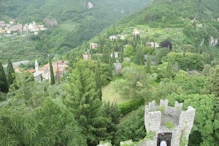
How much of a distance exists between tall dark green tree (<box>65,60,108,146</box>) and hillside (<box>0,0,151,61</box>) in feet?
239

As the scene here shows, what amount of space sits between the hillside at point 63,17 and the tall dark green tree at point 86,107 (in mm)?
72776

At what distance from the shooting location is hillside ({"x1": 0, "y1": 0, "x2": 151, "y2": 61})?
10244cm

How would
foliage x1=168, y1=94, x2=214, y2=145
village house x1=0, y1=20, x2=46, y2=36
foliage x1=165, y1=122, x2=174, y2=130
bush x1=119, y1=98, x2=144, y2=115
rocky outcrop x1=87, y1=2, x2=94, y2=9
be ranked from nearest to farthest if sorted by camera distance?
foliage x1=165, y1=122, x2=174, y2=130 → foliage x1=168, y1=94, x2=214, y2=145 → bush x1=119, y1=98, x2=144, y2=115 → village house x1=0, y1=20, x2=46, y2=36 → rocky outcrop x1=87, y1=2, x2=94, y2=9

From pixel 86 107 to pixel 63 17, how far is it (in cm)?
13452

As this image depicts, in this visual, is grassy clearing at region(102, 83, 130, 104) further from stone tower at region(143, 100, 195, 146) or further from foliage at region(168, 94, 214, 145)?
stone tower at region(143, 100, 195, 146)

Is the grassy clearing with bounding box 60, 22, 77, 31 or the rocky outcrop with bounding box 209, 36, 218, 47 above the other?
the grassy clearing with bounding box 60, 22, 77, 31

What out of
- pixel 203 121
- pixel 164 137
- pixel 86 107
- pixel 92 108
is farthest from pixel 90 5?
pixel 164 137

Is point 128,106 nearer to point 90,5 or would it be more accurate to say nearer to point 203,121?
point 203,121

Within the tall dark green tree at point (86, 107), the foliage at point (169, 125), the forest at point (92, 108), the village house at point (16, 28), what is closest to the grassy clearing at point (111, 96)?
the forest at point (92, 108)

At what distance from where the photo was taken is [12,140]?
9.83 metres

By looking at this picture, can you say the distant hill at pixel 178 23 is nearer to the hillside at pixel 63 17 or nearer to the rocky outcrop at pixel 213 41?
the rocky outcrop at pixel 213 41

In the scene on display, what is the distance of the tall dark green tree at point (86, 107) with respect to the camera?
17.0 m

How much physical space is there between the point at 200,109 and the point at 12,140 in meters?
13.5

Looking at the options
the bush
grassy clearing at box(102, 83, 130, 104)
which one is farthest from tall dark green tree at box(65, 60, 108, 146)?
grassy clearing at box(102, 83, 130, 104)
